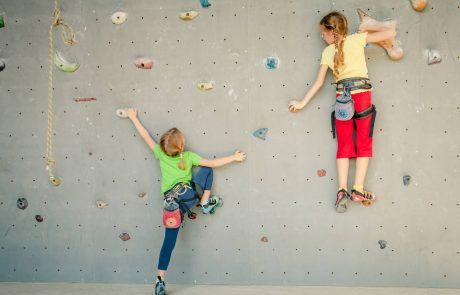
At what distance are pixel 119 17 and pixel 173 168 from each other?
969mm

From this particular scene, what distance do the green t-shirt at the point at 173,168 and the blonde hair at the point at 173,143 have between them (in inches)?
1.3

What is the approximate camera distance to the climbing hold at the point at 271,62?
3.38 meters

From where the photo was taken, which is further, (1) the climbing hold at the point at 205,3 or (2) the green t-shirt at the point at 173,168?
(1) the climbing hold at the point at 205,3

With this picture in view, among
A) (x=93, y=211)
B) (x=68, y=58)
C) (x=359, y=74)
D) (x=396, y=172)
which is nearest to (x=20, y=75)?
(x=68, y=58)

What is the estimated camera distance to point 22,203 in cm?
359

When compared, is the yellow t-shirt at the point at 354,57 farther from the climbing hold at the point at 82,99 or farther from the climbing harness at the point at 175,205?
the climbing hold at the point at 82,99

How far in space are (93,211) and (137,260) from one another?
0.40 m

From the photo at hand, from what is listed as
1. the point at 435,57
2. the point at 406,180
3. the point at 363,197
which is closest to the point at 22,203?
the point at 363,197

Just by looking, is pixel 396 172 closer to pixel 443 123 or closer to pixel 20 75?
pixel 443 123

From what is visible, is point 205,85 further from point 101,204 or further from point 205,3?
point 101,204

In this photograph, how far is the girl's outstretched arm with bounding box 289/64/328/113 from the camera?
3.27 m

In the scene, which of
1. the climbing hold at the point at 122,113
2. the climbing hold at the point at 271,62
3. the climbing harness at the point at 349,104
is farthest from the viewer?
the climbing hold at the point at 122,113

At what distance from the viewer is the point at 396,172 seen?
3311 millimetres

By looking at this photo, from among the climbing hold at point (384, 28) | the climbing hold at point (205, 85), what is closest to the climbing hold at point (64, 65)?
the climbing hold at point (205, 85)
